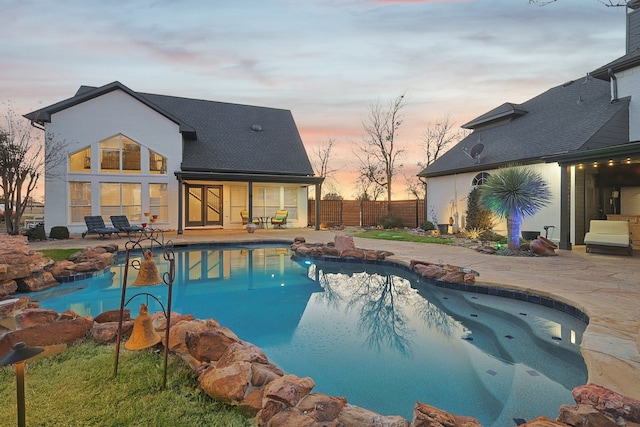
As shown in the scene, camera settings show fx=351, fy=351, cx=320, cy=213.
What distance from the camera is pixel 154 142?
15.3m

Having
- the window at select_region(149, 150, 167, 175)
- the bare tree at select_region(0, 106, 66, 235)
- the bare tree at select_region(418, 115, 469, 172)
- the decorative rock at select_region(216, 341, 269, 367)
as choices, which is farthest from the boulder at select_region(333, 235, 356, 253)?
the bare tree at select_region(418, 115, 469, 172)

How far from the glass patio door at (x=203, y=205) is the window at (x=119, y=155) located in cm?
271

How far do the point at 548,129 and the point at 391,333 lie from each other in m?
11.9

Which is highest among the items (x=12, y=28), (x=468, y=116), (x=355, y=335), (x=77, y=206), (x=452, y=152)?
(x=468, y=116)

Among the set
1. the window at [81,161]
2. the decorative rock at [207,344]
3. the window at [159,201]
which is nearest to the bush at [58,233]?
the window at [81,161]

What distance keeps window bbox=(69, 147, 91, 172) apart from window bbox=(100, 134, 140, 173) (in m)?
0.45

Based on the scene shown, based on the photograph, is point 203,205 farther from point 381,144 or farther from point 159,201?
point 381,144

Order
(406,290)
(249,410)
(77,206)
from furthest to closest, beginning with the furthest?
1. (77,206)
2. (406,290)
3. (249,410)

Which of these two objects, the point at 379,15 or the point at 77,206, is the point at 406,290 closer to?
the point at 379,15

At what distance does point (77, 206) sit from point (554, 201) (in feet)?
56.9

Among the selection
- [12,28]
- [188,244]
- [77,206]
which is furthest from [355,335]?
[77,206]

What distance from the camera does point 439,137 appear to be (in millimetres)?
25047

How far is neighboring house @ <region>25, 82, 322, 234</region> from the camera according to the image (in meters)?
14.0

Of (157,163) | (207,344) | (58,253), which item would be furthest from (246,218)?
(207,344)
